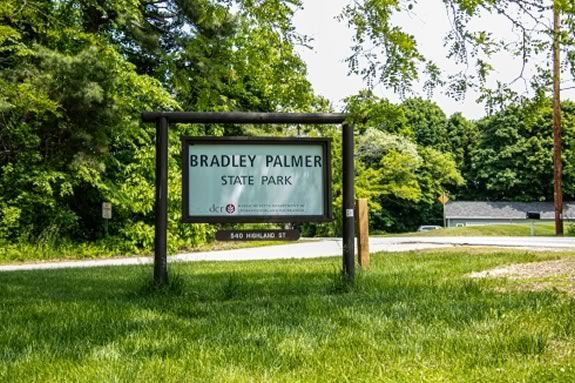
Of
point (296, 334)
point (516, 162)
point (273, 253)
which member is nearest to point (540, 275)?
point (296, 334)

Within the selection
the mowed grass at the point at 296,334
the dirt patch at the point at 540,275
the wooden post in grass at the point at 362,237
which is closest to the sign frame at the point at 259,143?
the mowed grass at the point at 296,334

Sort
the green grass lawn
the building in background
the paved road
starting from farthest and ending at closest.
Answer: the building in background, the green grass lawn, the paved road

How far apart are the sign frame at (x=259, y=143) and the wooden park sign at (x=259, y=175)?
0.04 ft

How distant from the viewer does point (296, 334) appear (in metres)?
3.95

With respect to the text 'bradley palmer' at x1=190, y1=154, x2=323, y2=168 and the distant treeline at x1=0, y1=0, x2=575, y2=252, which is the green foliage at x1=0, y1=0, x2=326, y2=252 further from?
the text 'bradley palmer' at x1=190, y1=154, x2=323, y2=168

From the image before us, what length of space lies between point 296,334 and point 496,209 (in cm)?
5682

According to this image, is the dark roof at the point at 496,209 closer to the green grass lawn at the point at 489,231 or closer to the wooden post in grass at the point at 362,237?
the green grass lawn at the point at 489,231

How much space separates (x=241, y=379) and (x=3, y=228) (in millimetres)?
16547

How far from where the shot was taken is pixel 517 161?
5772 centimetres

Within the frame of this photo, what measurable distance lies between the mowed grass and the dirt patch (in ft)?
1.20

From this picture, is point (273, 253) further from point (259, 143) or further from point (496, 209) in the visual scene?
point (496, 209)

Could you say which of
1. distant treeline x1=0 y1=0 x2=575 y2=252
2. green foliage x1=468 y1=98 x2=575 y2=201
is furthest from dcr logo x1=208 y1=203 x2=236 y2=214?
green foliage x1=468 y1=98 x2=575 y2=201

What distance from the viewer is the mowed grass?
10.1 ft

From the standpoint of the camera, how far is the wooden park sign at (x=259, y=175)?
655cm
